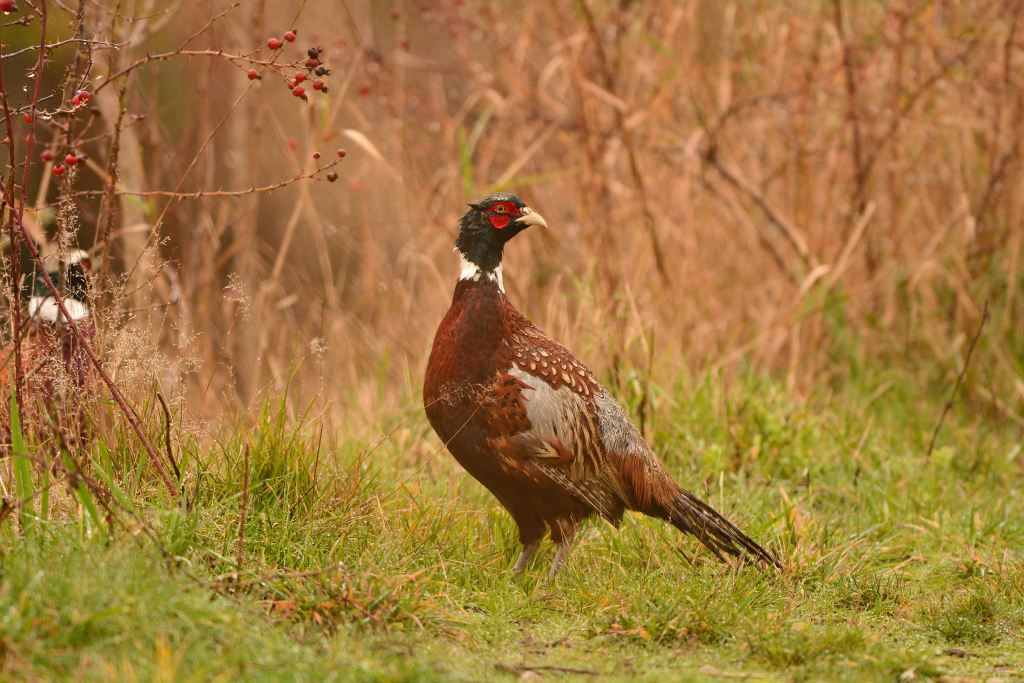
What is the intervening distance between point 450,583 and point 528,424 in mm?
639

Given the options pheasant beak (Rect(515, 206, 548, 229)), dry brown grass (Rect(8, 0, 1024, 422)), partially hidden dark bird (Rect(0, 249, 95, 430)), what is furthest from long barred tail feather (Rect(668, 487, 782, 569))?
partially hidden dark bird (Rect(0, 249, 95, 430))

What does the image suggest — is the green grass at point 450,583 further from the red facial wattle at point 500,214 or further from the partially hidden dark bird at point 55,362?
the red facial wattle at point 500,214

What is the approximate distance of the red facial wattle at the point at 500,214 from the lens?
3.68m

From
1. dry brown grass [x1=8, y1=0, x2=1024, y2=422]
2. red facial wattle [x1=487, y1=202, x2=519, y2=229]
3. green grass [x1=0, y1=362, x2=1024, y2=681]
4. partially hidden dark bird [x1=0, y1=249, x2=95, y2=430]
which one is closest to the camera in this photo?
green grass [x1=0, y1=362, x2=1024, y2=681]

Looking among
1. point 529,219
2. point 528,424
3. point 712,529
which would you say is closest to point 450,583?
point 528,424

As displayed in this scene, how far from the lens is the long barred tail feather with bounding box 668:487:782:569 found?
3521mm

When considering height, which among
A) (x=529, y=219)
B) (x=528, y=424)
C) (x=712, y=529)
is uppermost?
(x=529, y=219)

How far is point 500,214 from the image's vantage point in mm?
3682

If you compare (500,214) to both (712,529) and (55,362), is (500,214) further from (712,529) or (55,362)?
(55,362)

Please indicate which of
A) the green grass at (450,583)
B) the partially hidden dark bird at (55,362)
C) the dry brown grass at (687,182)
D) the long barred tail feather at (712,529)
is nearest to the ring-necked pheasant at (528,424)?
the long barred tail feather at (712,529)

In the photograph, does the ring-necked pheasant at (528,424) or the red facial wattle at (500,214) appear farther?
the red facial wattle at (500,214)

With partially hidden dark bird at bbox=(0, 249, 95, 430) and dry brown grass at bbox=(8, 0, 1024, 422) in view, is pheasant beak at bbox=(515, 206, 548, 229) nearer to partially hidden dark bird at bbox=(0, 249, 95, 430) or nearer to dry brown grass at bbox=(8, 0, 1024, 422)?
partially hidden dark bird at bbox=(0, 249, 95, 430)

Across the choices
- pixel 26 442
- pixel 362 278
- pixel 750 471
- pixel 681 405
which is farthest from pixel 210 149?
pixel 750 471

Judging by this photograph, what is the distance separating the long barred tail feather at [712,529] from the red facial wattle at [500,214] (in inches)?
51.2
